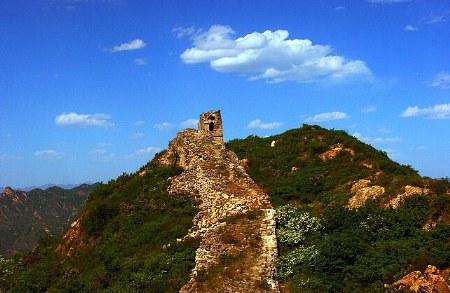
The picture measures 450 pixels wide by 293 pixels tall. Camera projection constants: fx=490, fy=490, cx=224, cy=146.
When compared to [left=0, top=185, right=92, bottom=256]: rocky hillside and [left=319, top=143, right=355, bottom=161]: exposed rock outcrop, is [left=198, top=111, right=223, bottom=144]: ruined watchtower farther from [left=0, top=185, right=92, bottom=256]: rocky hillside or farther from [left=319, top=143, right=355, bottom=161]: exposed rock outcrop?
[left=0, top=185, right=92, bottom=256]: rocky hillside

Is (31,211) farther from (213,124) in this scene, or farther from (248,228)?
(248,228)

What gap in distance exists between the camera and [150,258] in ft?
78.4

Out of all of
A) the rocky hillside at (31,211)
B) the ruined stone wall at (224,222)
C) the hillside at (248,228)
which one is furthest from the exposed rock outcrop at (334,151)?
the rocky hillside at (31,211)

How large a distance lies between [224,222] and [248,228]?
150 cm

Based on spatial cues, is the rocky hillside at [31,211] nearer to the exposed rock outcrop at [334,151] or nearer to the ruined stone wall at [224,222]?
the exposed rock outcrop at [334,151]

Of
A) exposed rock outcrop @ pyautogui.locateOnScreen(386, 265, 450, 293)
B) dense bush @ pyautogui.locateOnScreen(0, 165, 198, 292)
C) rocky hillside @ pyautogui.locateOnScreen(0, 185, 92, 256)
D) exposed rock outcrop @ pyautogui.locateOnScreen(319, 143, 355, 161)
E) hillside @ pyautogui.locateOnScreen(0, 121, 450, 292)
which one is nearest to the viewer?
exposed rock outcrop @ pyautogui.locateOnScreen(386, 265, 450, 293)

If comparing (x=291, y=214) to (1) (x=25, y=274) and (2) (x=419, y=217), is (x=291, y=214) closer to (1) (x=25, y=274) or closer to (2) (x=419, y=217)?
(2) (x=419, y=217)

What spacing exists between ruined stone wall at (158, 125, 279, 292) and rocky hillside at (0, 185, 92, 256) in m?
109

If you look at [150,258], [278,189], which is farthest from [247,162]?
[150,258]

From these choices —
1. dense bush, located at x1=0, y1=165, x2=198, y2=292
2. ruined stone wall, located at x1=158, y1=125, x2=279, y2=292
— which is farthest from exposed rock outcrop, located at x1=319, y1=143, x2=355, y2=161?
dense bush, located at x1=0, y1=165, x2=198, y2=292

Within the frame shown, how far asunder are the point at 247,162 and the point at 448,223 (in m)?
18.6

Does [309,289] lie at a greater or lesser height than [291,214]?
lesser

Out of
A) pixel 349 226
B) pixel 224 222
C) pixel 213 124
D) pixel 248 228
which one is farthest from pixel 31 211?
pixel 349 226

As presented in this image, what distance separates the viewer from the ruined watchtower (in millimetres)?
32562
